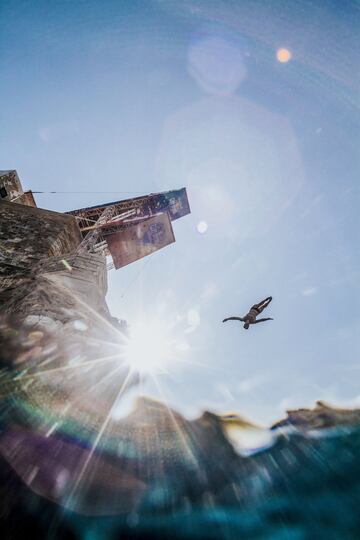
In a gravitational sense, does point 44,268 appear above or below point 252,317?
above

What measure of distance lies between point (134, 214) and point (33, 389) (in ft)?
51.6

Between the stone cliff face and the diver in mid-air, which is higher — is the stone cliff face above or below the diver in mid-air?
above

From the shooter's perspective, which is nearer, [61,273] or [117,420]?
[117,420]

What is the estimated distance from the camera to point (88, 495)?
77.4 inches

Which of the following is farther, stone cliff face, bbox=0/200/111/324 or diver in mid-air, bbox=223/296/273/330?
diver in mid-air, bbox=223/296/273/330

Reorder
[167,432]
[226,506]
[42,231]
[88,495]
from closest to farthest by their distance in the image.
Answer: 1. [226,506]
2. [88,495]
3. [167,432]
4. [42,231]

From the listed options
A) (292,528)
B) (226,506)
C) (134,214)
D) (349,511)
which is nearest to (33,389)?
(226,506)

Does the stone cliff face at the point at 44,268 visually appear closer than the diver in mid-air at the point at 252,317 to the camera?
Yes

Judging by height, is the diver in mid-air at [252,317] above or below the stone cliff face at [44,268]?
below

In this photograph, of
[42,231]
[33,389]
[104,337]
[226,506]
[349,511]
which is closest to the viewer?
[349,511]

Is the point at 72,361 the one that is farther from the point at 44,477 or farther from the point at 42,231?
the point at 42,231

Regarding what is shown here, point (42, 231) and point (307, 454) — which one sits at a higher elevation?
point (42, 231)

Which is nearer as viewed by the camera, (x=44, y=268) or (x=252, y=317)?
(x=44, y=268)

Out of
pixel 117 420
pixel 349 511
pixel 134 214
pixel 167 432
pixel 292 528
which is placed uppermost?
pixel 134 214
